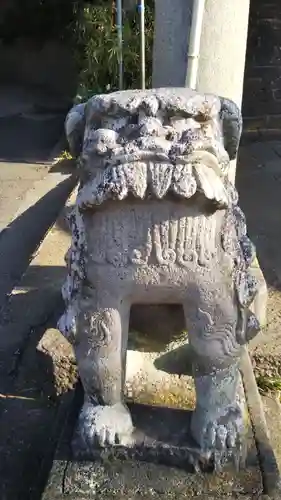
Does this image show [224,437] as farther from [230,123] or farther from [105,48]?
[105,48]

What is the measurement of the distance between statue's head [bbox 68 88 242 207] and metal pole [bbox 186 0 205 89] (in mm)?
823

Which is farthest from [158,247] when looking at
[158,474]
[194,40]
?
[194,40]

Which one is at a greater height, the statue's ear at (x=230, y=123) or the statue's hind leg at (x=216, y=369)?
the statue's ear at (x=230, y=123)

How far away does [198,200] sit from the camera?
1.75 m

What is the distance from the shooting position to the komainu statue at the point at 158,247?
5.66 ft

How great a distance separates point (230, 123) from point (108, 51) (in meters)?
4.90

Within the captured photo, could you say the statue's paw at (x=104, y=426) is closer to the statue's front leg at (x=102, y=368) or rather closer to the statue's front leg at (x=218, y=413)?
the statue's front leg at (x=102, y=368)

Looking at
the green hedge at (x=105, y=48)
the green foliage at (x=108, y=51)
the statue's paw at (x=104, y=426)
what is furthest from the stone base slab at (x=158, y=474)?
the green foliage at (x=108, y=51)

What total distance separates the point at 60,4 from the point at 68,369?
9.11 m

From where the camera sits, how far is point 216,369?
1.95m

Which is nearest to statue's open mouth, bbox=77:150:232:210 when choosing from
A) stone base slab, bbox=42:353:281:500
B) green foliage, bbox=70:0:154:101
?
stone base slab, bbox=42:353:281:500

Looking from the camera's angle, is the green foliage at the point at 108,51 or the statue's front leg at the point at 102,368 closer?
the statue's front leg at the point at 102,368

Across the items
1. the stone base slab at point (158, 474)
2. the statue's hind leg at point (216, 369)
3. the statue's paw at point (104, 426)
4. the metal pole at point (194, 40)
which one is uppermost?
the metal pole at point (194, 40)

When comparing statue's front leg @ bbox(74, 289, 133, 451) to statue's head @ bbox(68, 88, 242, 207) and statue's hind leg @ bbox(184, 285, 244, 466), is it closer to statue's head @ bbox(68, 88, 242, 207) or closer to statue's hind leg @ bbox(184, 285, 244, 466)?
statue's hind leg @ bbox(184, 285, 244, 466)
